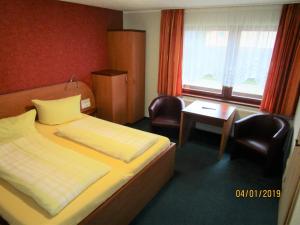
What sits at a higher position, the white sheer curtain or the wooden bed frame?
the white sheer curtain

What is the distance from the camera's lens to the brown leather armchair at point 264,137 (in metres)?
2.46

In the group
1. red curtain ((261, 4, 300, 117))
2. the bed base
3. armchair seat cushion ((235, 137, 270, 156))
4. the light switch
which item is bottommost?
the bed base

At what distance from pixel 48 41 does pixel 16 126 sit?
1316 mm

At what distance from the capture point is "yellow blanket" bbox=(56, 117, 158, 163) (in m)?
2.05

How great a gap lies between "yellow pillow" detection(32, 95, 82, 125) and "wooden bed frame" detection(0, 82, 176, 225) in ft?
0.63

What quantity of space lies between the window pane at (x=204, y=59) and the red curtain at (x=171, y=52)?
15cm

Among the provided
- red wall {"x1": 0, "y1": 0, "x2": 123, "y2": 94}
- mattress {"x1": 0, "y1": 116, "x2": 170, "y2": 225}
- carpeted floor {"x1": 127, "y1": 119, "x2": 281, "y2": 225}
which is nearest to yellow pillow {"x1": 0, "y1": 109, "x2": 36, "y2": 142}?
red wall {"x1": 0, "y1": 0, "x2": 123, "y2": 94}

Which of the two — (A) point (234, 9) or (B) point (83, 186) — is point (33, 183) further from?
(A) point (234, 9)

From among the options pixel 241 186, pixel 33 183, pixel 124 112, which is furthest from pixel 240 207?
pixel 124 112

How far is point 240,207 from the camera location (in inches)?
84.5

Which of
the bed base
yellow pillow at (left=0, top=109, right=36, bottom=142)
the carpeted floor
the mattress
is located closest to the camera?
the mattress

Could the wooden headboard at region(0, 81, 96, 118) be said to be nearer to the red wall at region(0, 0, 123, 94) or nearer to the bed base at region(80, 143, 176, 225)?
the red wall at region(0, 0, 123, 94)

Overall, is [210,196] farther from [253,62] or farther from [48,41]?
[48,41]

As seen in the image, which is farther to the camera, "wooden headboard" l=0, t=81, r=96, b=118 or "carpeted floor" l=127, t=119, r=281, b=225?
"wooden headboard" l=0, t=81, r=96, b=118
